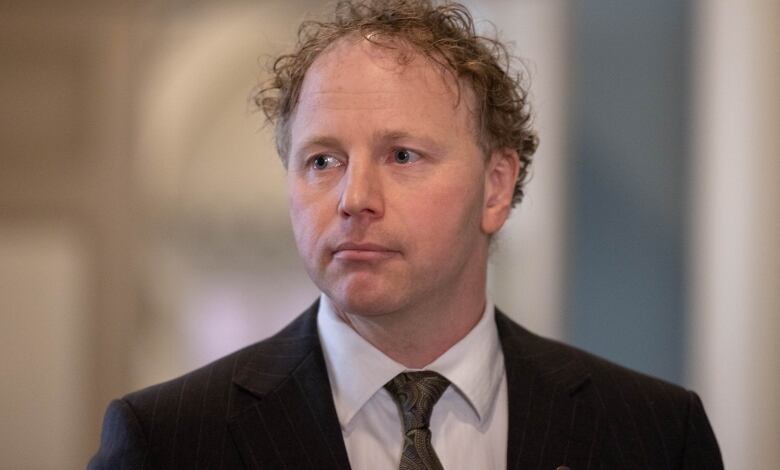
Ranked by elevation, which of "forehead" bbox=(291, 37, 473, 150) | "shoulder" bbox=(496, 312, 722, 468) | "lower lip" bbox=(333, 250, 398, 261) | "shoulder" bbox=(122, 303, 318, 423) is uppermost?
"forehead" bbox=(291, 37, 473, 150)

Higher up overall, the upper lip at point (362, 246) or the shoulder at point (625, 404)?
the upper lip at point (362, 246)

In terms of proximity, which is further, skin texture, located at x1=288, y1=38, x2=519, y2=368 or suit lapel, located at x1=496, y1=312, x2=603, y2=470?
suit lapel, located at x1=496, y1=312, x2=603, y2=470

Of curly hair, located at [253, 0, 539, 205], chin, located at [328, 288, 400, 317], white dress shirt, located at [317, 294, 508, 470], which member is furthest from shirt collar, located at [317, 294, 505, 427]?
curly hair, located at [253, 0, 539, 205]

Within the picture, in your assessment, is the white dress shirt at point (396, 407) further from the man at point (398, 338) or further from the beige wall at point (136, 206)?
the beige wall at point (136, 206)

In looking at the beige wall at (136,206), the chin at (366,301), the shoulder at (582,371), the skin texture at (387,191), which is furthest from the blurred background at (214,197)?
the chin at (366,301)

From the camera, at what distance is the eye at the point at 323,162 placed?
2020 mm

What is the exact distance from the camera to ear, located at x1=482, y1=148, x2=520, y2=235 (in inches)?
87.0

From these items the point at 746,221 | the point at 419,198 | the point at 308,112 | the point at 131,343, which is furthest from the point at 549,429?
the point at 131,343

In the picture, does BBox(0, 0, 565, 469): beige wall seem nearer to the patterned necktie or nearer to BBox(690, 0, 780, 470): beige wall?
BBox(690, 0, 780, 470): beige wall

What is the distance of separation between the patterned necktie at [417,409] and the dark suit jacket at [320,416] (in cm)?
12

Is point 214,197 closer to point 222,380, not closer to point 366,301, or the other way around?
point 222,380

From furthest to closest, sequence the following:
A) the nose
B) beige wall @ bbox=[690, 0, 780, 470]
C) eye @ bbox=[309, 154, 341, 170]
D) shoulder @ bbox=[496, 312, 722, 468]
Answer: beige wall @ bbox=[690, 0, 780, 470]
shoulder @ bbox=[496, 312, 722, 468]
eye @ bbox=[309, 154, 341, 170]
the nose

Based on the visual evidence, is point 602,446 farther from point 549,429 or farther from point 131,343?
point 131,343

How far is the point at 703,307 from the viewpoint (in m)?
4.39
